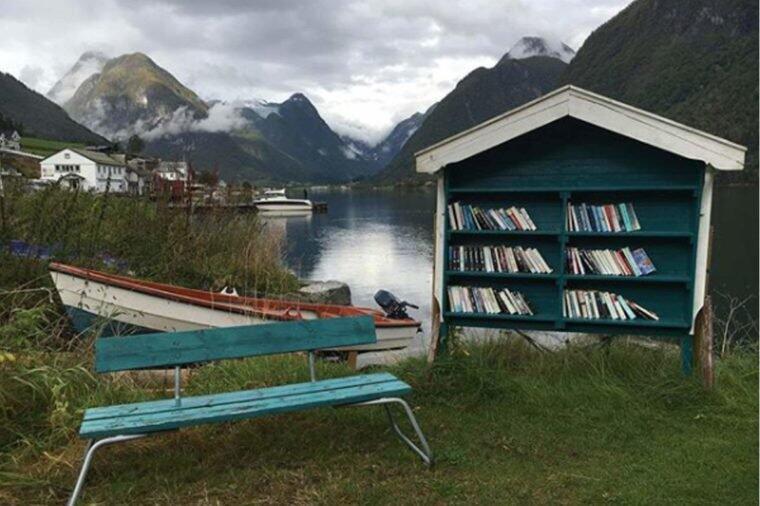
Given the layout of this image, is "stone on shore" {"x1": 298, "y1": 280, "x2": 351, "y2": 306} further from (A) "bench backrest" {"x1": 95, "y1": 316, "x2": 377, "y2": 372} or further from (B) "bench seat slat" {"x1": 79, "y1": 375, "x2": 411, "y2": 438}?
(B) "bench seat slat" {"x1": 79, "y1": 375, "x2": 411, "y2": 438}

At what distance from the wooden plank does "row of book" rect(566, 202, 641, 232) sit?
2210 millimetres

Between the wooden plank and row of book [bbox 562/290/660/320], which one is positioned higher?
row of book [bbox 562/290/660/320]

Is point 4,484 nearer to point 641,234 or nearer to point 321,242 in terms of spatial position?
point 641,234

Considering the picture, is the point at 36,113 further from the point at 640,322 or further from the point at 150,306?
the point at 640,322

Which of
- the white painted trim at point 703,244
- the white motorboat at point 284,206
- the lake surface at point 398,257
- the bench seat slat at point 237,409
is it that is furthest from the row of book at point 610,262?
the white motorboat at point 284,206

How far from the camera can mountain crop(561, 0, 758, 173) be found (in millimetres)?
108875

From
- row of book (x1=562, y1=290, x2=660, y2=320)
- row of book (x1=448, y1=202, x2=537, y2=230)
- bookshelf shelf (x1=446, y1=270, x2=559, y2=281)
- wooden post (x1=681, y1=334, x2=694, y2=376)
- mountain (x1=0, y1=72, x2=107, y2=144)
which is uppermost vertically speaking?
mountain (x1=0, y1=72, x2=107, y2=144)

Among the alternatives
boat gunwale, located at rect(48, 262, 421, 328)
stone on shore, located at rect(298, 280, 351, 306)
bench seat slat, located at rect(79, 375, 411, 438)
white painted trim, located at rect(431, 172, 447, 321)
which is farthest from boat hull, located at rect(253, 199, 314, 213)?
bench seat slat, located at rect(79, 375, 411, 438)

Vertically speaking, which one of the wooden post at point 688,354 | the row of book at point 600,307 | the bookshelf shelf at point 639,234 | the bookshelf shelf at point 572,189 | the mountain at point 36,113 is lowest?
the wooden post at point 688,354

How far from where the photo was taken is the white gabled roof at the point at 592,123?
4.65 meters

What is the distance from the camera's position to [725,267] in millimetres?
20828

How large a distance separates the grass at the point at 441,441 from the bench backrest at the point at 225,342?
→ 0.62 m

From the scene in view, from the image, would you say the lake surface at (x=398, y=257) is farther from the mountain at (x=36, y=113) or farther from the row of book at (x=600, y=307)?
the mountain at (x=36, y=113)

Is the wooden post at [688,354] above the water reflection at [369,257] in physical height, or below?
above
